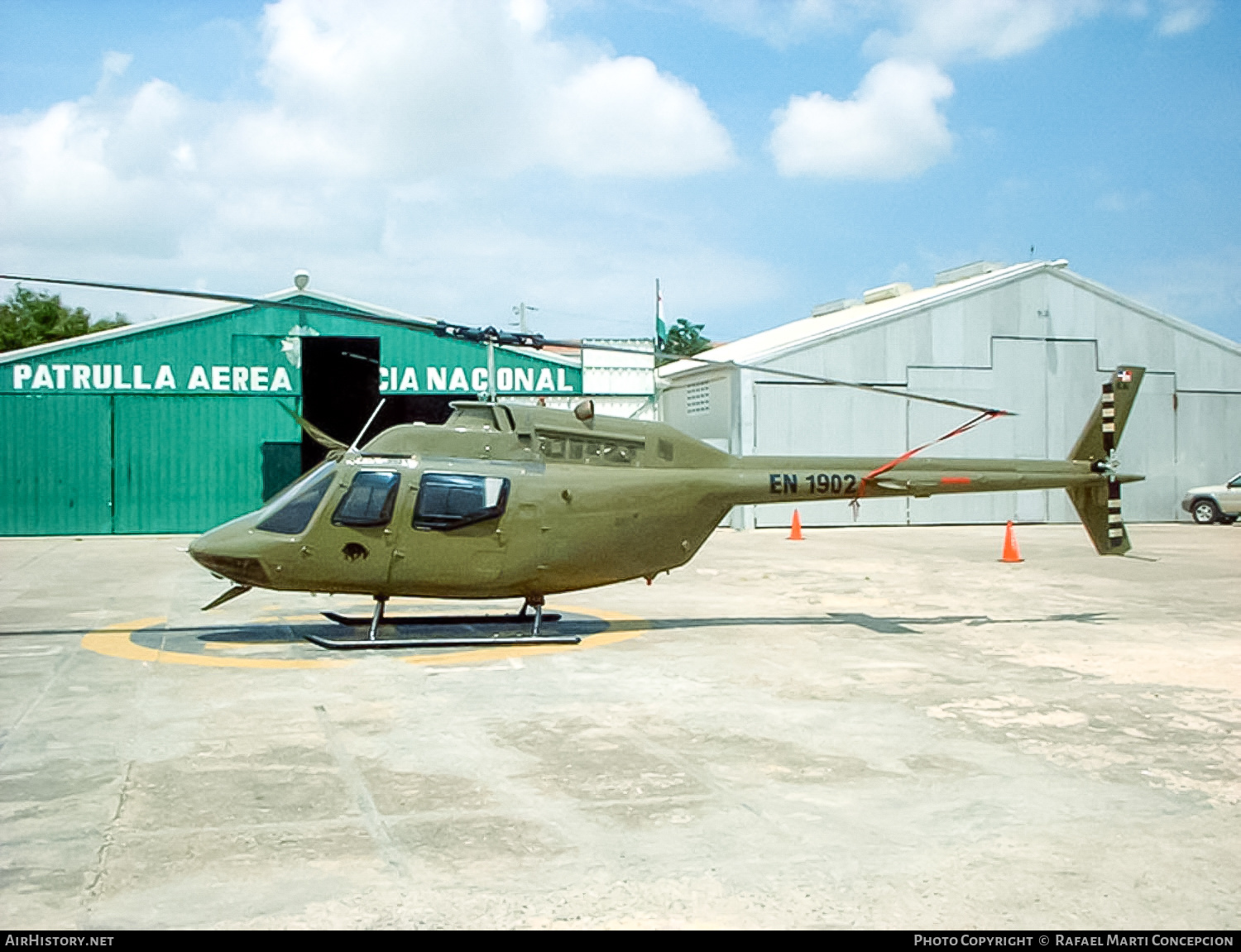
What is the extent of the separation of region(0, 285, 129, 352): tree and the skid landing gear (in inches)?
2532

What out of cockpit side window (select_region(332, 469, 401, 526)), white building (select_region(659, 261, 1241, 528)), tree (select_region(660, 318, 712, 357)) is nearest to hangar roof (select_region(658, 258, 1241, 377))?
white building (select_region(659, 261, 1241, 528))

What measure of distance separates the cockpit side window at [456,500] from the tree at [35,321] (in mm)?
65226

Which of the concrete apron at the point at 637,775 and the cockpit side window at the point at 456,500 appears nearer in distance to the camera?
the concrete apron at the point at 637,775

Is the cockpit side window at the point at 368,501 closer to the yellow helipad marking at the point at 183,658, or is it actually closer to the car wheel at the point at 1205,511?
the yellow helipad marking at the point at 183,658

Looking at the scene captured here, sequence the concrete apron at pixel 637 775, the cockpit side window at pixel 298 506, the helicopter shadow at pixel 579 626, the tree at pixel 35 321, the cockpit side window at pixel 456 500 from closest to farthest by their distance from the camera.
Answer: the concrete apron at pixel 637 775 → the cockpit side window at pixel 298 506 → the cockpit side window at pixel 456 500 → the helicopter shadow at pixel 579 626 → the tree at pixel 35 321

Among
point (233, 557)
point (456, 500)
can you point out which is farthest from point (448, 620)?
point (233, 557)

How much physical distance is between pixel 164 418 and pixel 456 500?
66.9 ft

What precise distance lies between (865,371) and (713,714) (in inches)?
916

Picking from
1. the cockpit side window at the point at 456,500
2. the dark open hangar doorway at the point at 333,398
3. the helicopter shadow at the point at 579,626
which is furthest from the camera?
the dark open hangar doorway at the point at 333,398

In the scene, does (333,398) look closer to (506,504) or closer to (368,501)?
(368,501)

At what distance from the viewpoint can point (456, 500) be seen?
10.2 meters

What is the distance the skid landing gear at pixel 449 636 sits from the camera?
9930mm

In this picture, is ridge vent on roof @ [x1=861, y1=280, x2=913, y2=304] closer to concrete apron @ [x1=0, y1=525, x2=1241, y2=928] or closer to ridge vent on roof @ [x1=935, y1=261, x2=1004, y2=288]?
ridge vent on roof @ [x1=935, y1=261, x2=1004, y2=288]

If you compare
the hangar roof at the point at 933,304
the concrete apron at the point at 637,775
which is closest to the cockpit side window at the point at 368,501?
the concrete apron at the point at 637,775
